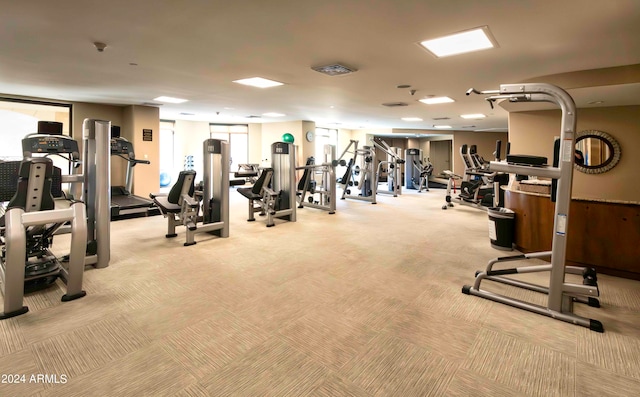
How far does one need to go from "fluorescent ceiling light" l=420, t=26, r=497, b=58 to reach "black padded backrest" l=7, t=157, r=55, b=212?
12.2 feet

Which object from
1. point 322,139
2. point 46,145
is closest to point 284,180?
point 46,145

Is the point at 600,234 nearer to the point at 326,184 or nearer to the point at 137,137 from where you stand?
the point at 326,184

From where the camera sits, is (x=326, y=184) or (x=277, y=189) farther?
(x=326, y=184)

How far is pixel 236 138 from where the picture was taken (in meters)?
12.0

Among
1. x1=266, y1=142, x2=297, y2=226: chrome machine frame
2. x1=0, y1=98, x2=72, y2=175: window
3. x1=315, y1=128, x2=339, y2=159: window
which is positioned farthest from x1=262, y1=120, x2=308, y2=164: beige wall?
x1=0, y1=98, x2=72, y2=175: window

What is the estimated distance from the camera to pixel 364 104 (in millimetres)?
7266

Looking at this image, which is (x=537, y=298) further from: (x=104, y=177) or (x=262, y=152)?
(x=262, y=152)

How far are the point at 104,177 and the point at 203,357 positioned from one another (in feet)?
8.07

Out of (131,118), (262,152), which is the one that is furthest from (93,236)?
(262,152)

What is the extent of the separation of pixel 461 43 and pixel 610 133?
4.43 m

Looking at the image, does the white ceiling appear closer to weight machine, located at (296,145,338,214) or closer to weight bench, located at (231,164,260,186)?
weight machine, located at (296,145,338,214)

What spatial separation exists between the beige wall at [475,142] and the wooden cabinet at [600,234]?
35.5 feet

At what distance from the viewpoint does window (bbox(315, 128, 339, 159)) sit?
13414 millimetres

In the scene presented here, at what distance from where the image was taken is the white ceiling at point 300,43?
257 centimetres
